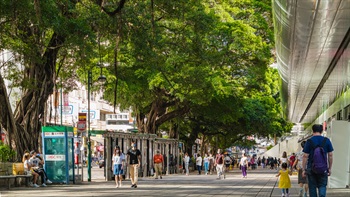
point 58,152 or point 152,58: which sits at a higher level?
point 152,58

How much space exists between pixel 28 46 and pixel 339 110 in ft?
48.4

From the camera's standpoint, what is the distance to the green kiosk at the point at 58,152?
3409cm

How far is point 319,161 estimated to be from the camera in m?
13.9

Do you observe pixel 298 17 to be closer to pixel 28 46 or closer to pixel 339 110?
pixel 28 46

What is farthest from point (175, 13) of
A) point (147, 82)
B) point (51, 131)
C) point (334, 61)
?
point (147, 82)

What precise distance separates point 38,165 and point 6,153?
5.10ft

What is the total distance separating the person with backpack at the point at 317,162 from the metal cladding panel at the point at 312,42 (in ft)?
14.8

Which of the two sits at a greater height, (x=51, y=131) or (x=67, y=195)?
(x=51, y=131)

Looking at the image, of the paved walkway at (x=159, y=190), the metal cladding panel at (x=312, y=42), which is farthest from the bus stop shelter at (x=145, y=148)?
the metal cladding panel at (x=312, y=42)

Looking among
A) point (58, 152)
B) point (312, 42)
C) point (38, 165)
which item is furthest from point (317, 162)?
point (58, 152)

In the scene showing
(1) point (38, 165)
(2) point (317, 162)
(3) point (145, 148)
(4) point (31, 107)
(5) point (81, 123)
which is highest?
(4) point (31, 107)

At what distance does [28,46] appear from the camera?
27828 millimetres

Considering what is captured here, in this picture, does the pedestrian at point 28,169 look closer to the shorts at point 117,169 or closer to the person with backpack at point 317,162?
the shorts at point 117,169

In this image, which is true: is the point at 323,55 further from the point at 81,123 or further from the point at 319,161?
the point at 319,161
